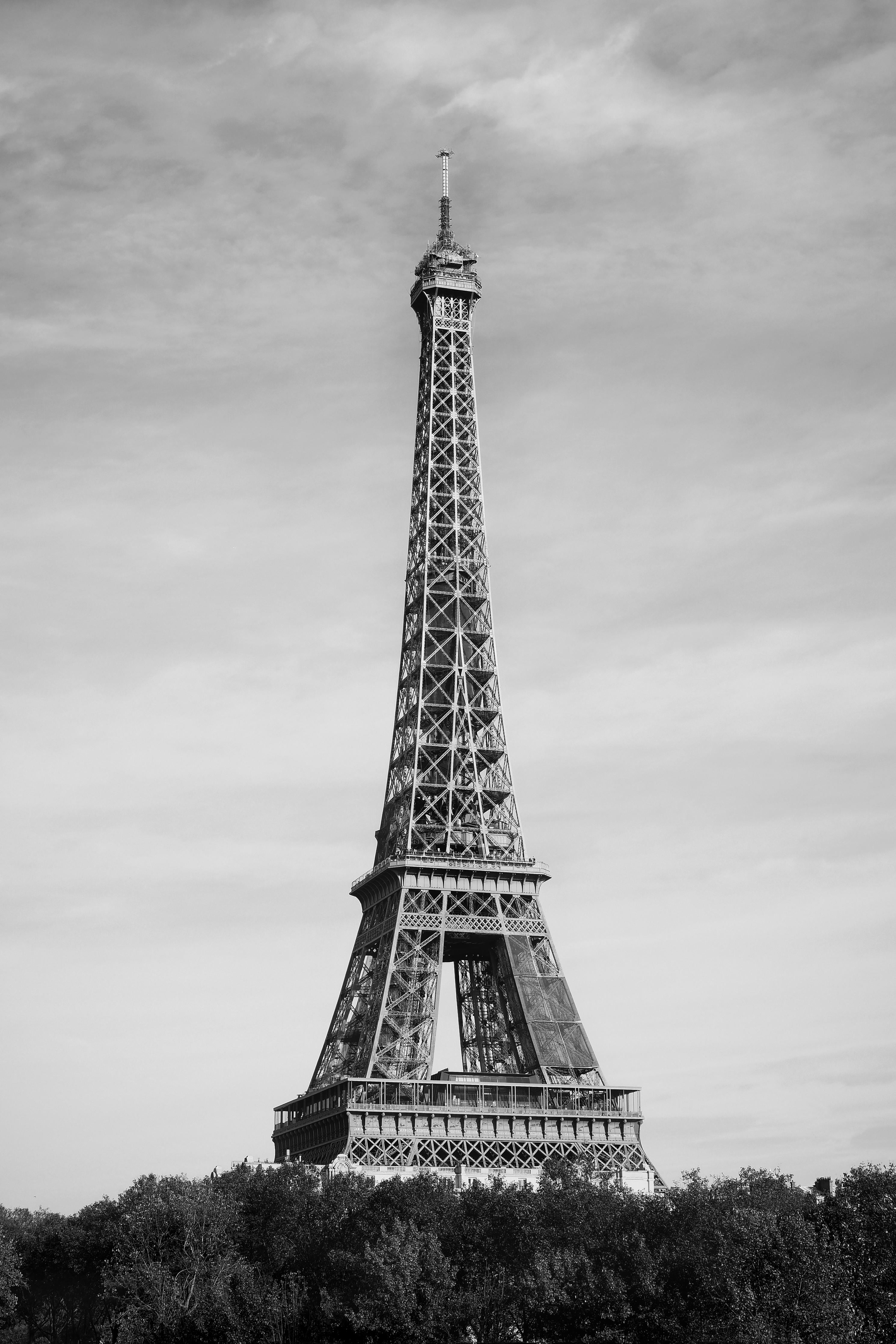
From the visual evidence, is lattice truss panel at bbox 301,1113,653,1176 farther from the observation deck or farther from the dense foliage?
the dense foliage

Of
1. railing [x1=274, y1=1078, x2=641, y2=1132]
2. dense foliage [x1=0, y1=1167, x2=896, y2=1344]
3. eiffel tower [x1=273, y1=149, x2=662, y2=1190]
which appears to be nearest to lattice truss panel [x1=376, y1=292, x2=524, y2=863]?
eiffel tower [x1=273, y1=149, x2=662, y2=1190]

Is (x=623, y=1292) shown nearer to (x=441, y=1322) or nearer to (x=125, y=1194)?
(x=441, y=1322)

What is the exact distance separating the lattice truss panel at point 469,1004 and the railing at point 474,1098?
3.78 ft

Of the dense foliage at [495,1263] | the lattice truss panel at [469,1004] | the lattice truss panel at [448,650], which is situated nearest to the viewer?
the dense foliage at [495,1263]

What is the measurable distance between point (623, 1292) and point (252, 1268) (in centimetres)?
2021

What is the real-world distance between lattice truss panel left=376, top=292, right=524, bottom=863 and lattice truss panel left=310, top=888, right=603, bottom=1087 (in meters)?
4.28

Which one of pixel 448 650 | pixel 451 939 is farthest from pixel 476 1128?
pixel 448 650

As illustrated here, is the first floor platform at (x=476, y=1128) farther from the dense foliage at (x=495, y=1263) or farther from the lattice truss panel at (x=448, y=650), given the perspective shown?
the lattice truss panel at (x=448, y=650)

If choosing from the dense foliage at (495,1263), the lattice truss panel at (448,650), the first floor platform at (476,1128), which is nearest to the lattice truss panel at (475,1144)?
the first floor platform at (476,1128)

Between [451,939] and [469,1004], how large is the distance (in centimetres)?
638

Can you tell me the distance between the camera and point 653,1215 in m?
85.7

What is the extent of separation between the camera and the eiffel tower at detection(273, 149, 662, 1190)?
110 metres

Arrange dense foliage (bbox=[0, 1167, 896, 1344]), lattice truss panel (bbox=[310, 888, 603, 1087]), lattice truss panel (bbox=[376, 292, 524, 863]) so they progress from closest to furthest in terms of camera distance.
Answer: dense foliage (bbox=[0, 1167, 896, 1344])
lattice truss panel (bbox=[310, 888, 603, 1087])
lattice truss panel (bbox=[376, 292, 524, 863])

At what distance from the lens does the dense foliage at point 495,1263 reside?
7444cm
